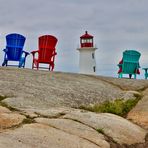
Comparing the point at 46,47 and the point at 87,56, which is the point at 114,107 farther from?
the point at 87,56

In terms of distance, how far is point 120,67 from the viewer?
18.3 meters

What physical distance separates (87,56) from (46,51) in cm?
648

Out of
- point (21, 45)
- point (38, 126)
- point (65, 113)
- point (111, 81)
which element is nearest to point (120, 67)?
point (21, 45)

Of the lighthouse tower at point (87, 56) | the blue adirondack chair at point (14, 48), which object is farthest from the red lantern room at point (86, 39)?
the blue adirondack chair at point (14, 48)

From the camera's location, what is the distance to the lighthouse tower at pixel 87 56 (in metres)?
23.5

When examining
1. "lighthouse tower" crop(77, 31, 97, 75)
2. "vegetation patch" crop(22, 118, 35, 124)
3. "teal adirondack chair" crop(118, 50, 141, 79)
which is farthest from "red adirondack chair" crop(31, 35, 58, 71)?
"vegetation patch" crop(22, 118, 35, 124)

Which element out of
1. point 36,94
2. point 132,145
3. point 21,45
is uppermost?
point 21,45

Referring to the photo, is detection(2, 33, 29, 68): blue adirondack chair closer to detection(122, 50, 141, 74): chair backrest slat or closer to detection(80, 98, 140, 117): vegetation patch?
detection(122, 50, 141, 74): chair backrest slat

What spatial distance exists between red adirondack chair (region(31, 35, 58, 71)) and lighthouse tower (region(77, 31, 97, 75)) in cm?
604

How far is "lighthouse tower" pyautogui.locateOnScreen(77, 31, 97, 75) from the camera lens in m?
23.5

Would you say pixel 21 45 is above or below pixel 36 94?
above

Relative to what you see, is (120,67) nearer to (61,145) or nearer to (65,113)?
(65,113)

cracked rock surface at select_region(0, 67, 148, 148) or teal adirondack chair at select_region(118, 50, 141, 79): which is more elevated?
teal adirondack chair at select_region(118, 50, 141, 79)

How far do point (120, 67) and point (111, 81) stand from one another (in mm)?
6202
